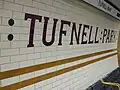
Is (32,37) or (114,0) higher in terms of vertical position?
(114,0)

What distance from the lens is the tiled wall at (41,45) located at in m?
2.35

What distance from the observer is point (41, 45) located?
9.84 ft

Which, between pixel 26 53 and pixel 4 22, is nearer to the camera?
pixel 4 22

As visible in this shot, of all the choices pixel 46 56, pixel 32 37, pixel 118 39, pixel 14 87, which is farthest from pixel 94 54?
pixel 118 39

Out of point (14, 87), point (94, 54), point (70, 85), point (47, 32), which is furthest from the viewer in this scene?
point (94, 54)

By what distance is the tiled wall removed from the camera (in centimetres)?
235

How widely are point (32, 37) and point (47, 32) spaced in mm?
369

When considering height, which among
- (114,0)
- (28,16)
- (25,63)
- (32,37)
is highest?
(114,0)

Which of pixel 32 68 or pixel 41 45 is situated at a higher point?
pixel 41 45

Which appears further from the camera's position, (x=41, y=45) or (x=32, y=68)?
(x=41, y=45)

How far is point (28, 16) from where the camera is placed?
8.63ft

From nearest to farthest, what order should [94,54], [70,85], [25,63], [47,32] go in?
[25,63], [47,32], [70,85], [94,54]

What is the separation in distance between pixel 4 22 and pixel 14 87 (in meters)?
0.81

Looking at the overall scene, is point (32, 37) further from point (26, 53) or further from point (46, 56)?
point (46, 56)
